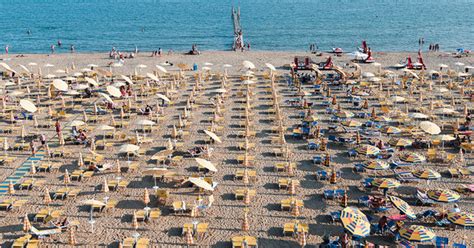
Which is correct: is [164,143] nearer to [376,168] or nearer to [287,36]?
[376,168]

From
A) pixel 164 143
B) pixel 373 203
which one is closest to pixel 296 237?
pixel 373 203

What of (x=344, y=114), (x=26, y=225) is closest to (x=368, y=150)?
(x=344, y=114)

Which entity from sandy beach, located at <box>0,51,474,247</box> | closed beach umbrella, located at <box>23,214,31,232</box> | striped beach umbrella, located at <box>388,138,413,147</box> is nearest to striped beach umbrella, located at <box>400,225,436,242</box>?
sandy beach, located at <box>0,51,474,247</box>

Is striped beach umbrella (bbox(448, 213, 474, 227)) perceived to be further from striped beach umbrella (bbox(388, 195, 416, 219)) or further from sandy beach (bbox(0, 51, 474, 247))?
striped beach umbrella (bbox(388, 195, 416, 219))

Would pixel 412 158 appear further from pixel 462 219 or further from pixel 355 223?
pixel 355 223

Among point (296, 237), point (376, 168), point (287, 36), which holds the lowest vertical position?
point (296, 237)

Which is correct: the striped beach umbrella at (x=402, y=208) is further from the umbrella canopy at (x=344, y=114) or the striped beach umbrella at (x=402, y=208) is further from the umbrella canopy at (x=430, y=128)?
the umbrella canopy at (x=344, y=114)

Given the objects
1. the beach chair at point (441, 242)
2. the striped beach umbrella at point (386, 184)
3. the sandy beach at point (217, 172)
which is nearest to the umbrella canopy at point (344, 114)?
the sandy beach at point (217, 172)
